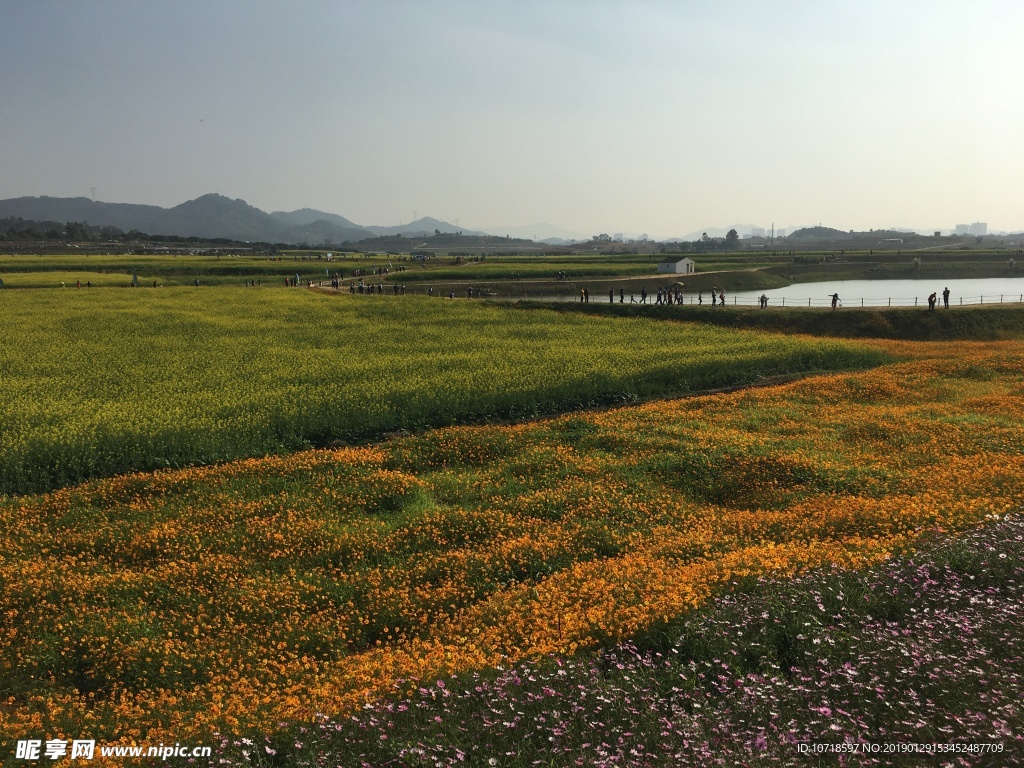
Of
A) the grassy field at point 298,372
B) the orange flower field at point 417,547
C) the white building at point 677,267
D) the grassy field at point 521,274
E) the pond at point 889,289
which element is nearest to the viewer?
the orange flower field at point 417,547

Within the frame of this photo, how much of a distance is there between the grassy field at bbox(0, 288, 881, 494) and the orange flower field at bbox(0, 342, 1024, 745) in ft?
8.85

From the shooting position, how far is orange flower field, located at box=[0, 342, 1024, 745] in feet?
33.8

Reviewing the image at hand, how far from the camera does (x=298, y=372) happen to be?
108 feet

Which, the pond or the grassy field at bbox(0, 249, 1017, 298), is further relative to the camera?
the grassy field at bbox(0, 249, 1017, 298)

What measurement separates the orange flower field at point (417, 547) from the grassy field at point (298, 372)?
2697 millimetres

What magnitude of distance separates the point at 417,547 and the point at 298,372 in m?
19.9

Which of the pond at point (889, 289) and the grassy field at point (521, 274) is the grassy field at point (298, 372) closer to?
the grassy field at point (521, 274)

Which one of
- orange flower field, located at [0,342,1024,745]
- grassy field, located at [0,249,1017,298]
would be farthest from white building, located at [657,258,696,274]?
orange flower field, located at [0,342,1024,745]

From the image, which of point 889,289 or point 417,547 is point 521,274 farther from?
point 417,547

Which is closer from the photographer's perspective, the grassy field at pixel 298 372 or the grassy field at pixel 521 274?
the grassy field at pixel 298 372

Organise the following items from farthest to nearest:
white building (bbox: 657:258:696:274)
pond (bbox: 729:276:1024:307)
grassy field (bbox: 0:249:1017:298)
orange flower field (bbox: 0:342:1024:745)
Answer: white building (bbox: 657:258:696:274)
grassy field (bbox: 0:249:1017:298)
pond (bbox: 729:276:1024:307)
orange flower field (bbox: 0:342:1024:745)

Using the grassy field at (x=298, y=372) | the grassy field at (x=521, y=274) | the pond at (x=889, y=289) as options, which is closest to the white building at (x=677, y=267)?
the grassy field at (x=521, y=274)

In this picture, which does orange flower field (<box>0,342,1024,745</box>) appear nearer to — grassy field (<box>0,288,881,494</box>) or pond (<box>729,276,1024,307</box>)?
grassy field (<box>0,288,881,494</box>)

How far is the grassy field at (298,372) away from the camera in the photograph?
22.6 metres
